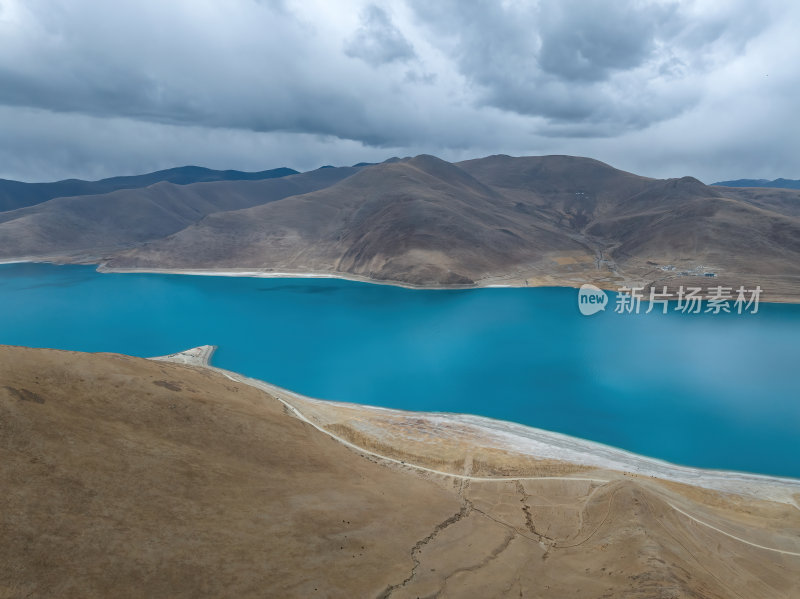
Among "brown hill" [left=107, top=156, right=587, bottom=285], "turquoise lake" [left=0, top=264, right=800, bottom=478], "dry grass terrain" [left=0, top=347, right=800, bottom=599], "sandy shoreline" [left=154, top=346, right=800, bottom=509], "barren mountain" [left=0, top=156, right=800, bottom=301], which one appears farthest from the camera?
"brown hill" [left=107, top=156, right=587, bottom=285]

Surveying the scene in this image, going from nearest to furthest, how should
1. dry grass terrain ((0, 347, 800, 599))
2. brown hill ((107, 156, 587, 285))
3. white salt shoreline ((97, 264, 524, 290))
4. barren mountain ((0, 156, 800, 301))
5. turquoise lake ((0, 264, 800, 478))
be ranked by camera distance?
dry grass terrain ((0, 347, 800, 599))
turquoise lake ((0, 264, 800, 478))
barren mountain ((0, 156, 800, 301))
white salt shoreline ((97, 264, 524, 290))
brown hill ((107, 156, 587, 285))

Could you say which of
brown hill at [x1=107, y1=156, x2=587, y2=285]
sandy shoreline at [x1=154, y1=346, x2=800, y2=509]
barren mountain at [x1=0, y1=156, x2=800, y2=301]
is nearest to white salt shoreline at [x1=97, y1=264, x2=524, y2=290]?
barren mountain at [x1=0, y1=156, x2=800, y2=301]

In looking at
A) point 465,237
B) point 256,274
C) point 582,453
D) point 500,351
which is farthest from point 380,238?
point 582,453

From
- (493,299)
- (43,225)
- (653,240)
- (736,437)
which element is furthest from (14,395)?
(43,225)

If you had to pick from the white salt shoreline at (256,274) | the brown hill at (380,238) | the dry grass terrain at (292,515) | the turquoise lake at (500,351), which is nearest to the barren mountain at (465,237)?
the brown hill at (380,238)

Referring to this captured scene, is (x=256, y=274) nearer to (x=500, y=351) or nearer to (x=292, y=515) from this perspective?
(x=500, y=351)

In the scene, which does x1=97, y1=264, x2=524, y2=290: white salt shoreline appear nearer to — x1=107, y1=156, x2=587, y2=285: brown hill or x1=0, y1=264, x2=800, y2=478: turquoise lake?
x1=107, y1=156, x2=587, y2=285: brown hill

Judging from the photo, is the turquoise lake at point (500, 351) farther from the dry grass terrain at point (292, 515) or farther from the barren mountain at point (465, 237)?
the barren mountain at point (465, 237)
